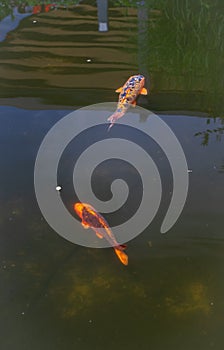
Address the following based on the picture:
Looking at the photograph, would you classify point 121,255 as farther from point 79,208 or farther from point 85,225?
point 79,208

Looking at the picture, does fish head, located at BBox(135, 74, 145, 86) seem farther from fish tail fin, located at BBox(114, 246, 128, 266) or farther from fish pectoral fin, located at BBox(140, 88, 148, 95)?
fish tail fin, located at BBox(114, 246, 128, 266)

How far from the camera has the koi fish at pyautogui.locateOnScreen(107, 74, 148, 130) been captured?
549 cm

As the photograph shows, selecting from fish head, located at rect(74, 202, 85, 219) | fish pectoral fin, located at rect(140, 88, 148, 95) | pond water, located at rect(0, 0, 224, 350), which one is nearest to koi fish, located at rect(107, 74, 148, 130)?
fish pectoral fin, located at rect(140, 88, 148, 95)

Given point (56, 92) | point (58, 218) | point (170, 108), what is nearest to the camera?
point (58, 218)

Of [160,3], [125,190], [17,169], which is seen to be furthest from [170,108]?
[160,3]

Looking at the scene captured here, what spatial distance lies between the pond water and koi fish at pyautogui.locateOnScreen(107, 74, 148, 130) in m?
0.21

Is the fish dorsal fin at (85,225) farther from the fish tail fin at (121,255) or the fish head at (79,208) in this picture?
the fish tail fin at (121,255)

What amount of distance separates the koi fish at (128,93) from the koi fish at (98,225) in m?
1.59

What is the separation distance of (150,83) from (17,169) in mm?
2837

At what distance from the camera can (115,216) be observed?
4.16 meters

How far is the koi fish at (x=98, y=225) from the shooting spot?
12.4 feet

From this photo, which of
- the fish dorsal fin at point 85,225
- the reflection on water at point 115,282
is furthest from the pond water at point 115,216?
the fish dorsal fin at point 85,225

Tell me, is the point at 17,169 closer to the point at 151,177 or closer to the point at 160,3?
the point at 151,177

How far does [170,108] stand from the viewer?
5.68 m
